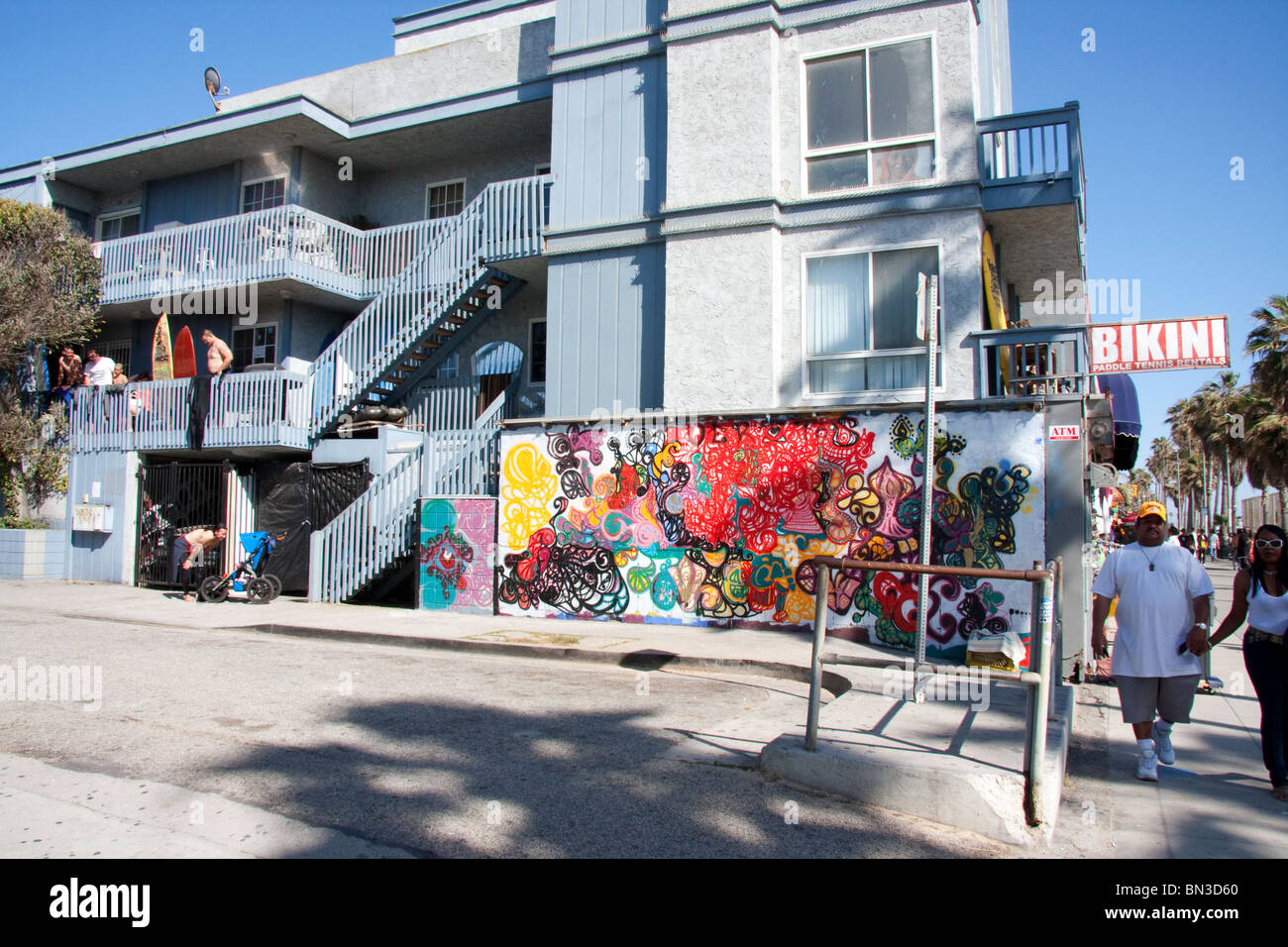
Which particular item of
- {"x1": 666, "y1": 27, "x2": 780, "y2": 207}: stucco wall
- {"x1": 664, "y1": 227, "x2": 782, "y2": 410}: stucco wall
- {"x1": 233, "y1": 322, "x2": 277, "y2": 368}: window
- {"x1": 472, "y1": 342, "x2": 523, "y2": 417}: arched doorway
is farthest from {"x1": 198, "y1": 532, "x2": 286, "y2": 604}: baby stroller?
{"x1": 666, "y1": 27, "x2": 780, "y2": 207}: stucco wall

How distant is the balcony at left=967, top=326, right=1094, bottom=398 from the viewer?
10672mm

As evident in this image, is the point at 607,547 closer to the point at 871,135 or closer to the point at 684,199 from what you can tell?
the point at 684,199

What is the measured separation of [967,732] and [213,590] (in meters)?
12.6

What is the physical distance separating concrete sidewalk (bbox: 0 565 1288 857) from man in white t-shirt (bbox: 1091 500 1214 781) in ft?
1.58

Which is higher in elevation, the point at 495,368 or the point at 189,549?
Answer: the point at 495,368

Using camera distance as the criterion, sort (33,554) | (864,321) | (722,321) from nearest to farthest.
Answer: (864,321) < (722,321) < (33,554)

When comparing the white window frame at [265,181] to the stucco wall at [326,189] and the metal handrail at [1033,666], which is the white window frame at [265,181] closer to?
the stucco wall at [326,189]

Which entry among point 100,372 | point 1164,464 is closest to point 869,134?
point 100,372

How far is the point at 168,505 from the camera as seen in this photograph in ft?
57.3

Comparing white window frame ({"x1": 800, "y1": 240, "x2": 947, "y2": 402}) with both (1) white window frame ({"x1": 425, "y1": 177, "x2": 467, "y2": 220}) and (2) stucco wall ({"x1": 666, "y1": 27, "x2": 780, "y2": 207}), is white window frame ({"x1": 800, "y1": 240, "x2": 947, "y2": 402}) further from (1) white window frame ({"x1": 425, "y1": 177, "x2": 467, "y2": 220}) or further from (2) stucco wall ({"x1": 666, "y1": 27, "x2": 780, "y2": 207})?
(1) white window frame ({"x1": 425, "y1": 177, "x2": 467, "y2": 220})

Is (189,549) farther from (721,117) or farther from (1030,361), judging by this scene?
(1030,361)

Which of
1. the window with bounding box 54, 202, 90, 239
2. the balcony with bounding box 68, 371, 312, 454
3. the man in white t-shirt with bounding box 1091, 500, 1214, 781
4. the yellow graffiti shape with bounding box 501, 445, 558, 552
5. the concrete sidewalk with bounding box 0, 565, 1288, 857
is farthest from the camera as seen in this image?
the window with bounding box 54, 202, 90, 239
